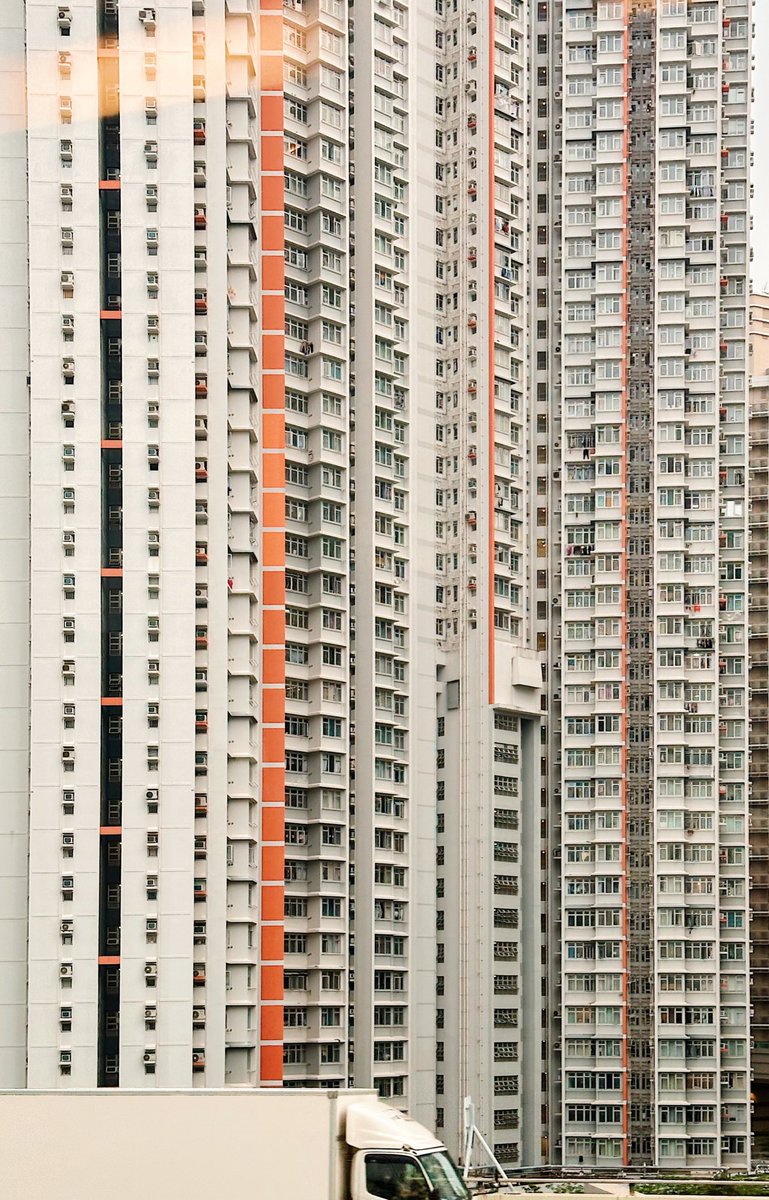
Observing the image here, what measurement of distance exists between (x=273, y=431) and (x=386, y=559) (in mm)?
5338

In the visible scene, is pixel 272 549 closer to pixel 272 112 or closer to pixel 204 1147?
pixel 272 112

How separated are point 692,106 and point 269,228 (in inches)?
640

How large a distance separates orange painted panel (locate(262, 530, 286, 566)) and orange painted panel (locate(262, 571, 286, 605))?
0.71ft

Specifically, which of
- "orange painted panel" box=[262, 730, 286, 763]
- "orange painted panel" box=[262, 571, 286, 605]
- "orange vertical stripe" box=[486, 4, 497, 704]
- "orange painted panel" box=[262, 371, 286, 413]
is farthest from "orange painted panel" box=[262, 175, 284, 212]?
"orange painted panel" box=[262, 730, 286, 763]

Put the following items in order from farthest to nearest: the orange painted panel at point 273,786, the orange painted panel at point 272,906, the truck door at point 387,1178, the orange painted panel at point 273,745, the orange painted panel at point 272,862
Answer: the orange painted panel at point 273,745 < the orange painted panel at point 273,786 < the orange painted panel at point 272,862 < the orange painted panel at point 272,906 < the truck door at point 387,1178

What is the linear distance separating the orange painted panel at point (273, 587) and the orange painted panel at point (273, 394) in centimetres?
326

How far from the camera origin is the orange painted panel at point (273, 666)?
3412cm

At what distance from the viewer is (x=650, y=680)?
4425 cm

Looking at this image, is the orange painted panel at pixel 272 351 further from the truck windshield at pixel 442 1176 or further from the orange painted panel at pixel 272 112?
the truck windshield at pixel 442 1176

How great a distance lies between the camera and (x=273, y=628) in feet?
112

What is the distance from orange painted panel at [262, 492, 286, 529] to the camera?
3447 centimetres

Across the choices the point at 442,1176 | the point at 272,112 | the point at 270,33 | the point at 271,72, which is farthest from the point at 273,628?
the point at 442,1176

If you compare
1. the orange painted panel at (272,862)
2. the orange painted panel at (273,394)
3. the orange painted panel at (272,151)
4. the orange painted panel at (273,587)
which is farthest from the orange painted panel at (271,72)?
the orange painted panel at (272,862)

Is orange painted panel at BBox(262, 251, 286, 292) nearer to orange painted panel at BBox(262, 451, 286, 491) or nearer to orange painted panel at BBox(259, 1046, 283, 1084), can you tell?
orange painted panel at BBox(262, 451, 286, 491)
